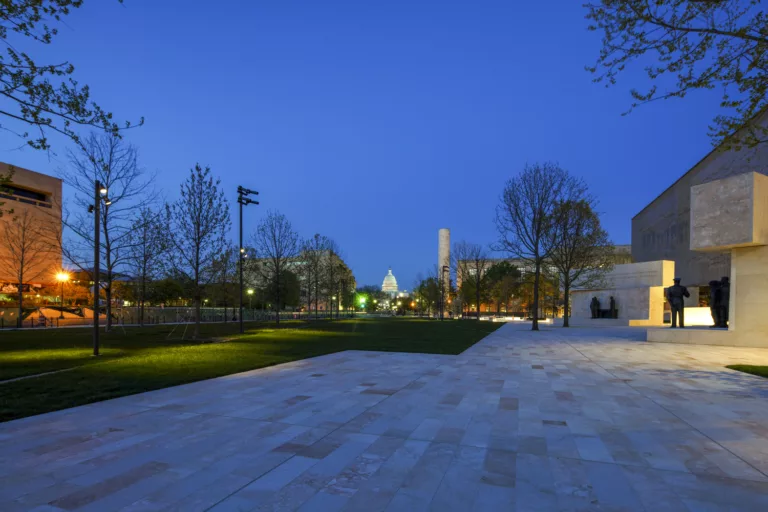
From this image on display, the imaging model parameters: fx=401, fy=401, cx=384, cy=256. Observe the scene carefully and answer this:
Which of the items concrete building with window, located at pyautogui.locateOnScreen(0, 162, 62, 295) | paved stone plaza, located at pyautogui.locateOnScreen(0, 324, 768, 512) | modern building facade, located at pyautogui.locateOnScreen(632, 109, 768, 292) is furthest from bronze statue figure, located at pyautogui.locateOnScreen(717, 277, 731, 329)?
concrete building with window, located at pyautogui.locateOnScreen(0, 162, 62, 295)

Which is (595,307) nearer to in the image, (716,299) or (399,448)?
(716,299)

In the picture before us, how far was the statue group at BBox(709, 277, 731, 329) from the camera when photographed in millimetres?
22203

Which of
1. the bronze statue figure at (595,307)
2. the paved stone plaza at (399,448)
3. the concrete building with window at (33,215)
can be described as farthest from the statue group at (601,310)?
the concrete building with window at (33,215)

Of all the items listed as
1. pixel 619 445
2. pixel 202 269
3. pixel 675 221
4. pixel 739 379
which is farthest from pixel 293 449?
pixel 675 221

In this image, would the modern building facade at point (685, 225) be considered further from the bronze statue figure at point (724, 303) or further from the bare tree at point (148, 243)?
the bare tree at point (148, 243)

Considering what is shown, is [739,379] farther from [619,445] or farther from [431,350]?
[431,350]

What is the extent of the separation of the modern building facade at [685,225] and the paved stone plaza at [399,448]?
46.9 meters

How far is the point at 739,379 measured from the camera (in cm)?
993

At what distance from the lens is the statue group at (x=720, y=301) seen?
72.8 ft

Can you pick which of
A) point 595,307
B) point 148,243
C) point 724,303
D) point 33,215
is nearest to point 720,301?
point 724,303

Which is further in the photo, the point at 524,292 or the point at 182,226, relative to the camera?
the point at 524,292

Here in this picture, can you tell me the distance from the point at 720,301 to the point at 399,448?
25.9 m

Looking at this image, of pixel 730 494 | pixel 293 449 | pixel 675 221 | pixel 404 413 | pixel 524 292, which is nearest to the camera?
pixel 730 494

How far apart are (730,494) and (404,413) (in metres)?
4.08
